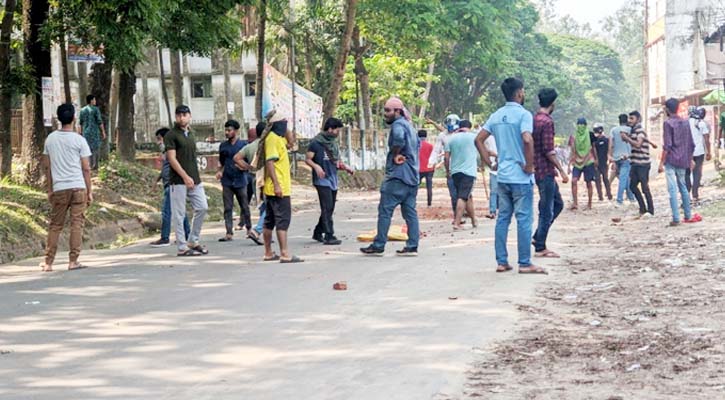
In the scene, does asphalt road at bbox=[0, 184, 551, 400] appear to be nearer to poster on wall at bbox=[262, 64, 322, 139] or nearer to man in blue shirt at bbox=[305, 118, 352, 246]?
man in blue shirt at bbox=[305, 118, 352, 246]

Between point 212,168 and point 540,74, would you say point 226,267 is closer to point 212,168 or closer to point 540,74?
point 212,168

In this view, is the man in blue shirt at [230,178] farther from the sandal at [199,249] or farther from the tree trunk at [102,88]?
the tree trunk at [102,88]

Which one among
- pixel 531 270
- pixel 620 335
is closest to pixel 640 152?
pixel 531 270

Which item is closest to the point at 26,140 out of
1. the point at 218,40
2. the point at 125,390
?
the point at 218,40

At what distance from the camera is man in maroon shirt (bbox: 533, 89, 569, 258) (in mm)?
12750

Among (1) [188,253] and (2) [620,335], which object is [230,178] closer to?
(1) [188,253]

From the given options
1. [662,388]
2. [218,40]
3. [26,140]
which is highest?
[218,40]

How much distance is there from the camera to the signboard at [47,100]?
18.5 m

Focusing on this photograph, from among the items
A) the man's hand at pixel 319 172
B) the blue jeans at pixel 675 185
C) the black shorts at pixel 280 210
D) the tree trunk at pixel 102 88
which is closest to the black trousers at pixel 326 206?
the man's hand at pixel 319 172

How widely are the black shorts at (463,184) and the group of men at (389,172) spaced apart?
0.05 ft

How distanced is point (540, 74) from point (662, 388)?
197 ft

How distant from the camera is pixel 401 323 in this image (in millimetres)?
8477

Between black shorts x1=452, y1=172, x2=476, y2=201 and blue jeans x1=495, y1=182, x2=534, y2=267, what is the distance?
5747 millimetres

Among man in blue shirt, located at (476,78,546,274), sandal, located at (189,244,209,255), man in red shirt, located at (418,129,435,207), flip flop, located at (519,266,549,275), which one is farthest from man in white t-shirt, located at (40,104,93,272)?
man in red shirt, located at (418,129,435,207)
